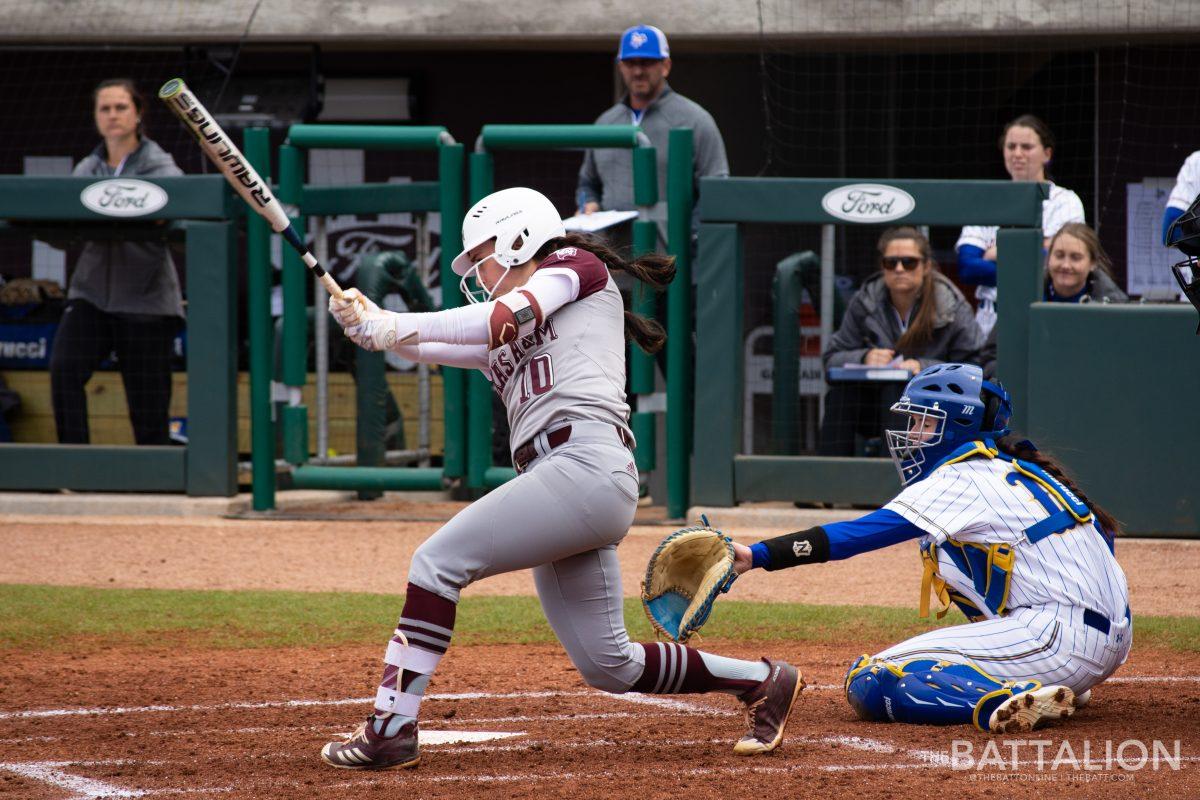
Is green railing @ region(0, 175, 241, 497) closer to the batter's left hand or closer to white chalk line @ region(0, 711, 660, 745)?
white chalk line @ region(0, 711, 660, 745)

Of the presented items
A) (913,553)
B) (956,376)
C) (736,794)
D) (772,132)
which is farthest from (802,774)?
(772,132)

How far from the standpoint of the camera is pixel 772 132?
39.1ft

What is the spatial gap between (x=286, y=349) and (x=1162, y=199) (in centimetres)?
697

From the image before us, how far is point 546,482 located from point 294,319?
497 centimetres

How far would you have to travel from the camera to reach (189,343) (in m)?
8.59

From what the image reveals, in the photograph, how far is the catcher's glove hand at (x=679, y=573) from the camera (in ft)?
13.9

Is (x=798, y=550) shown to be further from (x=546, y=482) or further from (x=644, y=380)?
(x=644, y=380)

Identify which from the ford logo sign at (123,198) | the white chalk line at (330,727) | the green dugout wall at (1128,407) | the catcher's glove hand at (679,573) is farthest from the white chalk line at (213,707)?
the ford logo sign at (123,198)

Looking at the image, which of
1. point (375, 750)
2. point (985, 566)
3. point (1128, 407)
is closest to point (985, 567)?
point (985, 566)

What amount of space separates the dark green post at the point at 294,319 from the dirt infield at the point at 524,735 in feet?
9.31

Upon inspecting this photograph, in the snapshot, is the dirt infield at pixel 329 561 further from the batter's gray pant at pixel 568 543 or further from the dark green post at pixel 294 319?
the batter's gray pant at pixel 568 543

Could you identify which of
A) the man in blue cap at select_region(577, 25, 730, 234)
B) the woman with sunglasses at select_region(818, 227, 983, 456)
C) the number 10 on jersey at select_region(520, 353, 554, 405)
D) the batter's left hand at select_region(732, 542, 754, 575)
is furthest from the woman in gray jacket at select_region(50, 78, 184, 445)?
the batter's left hand at select_region(732, 542, 754, 575)

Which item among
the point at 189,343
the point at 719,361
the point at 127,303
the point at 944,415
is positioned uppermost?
the point at 127,303

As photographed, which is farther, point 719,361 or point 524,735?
point 719,361
